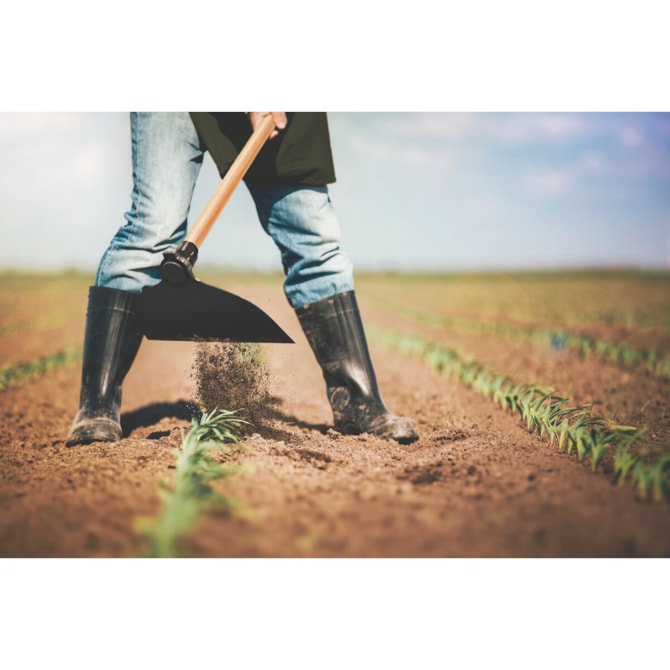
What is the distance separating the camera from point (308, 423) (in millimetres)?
2486

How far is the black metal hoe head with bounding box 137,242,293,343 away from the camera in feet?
6.02

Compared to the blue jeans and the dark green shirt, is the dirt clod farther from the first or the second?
the dark green shirt

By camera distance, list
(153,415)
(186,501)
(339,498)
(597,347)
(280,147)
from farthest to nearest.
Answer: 1. (597,347)
2. (153,415)
3. (280,147)
4. (339,498)
5. (186,501)

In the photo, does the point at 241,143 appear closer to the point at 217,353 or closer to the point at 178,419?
the point at 217,353

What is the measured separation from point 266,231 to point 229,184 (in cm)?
A: 37

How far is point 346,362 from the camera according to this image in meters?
2.17

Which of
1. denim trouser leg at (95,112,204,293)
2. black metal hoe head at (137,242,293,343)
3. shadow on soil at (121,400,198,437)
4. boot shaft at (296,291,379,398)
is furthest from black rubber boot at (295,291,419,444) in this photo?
shadow on soil at (121,400,198,437)

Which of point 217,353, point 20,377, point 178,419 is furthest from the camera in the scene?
point 20,377

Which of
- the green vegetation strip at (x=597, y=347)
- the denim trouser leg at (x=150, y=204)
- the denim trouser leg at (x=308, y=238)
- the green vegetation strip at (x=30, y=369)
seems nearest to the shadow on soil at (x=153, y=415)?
the denim trouser leg at (x=150, y=204)

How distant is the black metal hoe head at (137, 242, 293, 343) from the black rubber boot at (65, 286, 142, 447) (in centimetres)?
8

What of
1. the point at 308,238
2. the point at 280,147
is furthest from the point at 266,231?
the point at 280,147

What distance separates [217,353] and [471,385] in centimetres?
209

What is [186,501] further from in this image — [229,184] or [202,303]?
[229,184]
